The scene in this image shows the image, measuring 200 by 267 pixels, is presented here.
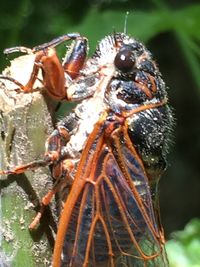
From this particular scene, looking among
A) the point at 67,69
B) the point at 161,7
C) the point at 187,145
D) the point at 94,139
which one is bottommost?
the point at 187,145

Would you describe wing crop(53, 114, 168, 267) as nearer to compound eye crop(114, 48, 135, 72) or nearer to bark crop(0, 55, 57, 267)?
bark crop(0, 55, 57, 267)

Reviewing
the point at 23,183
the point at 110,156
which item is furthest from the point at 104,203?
the point at 23,183

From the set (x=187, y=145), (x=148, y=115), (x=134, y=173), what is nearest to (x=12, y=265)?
(x=134, y=173)

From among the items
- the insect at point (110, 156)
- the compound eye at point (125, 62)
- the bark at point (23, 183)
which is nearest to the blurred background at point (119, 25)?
the insect at point (110, 156)

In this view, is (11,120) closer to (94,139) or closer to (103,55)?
(94,139)

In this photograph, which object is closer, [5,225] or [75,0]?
[5,225]

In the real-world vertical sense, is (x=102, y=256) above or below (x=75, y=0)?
below

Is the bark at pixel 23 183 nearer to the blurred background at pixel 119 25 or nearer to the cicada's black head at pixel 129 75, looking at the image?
the cicada's black head at pixel 129 75
